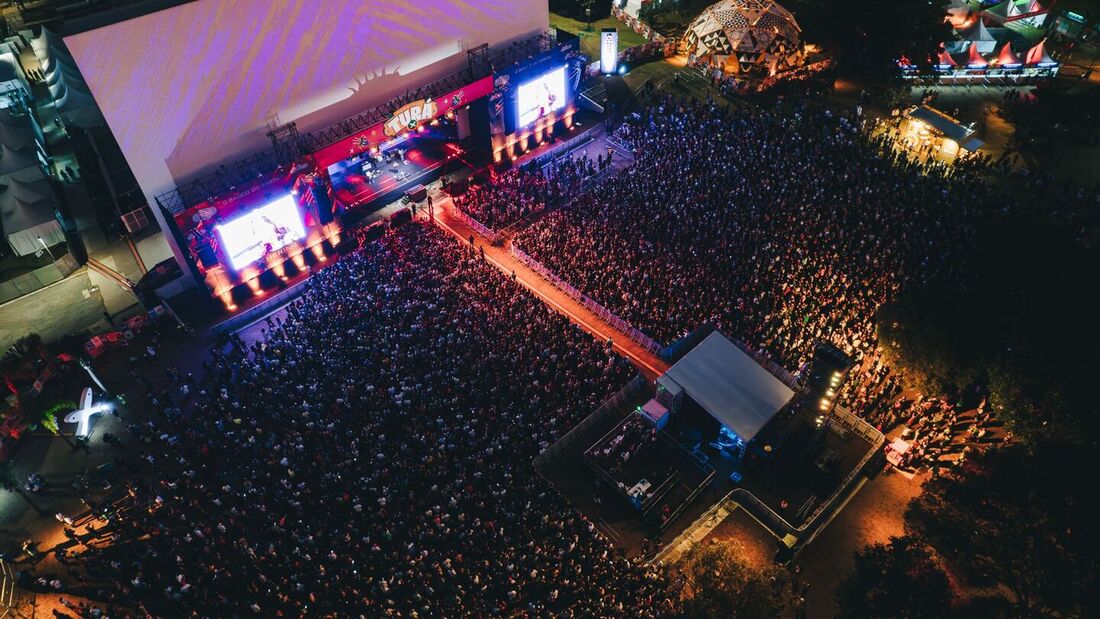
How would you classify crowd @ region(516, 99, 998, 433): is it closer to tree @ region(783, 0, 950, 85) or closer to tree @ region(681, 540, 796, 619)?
tree @ region(783, 0, 950, 85)

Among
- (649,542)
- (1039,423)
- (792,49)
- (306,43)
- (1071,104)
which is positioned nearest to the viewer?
(1039,423)

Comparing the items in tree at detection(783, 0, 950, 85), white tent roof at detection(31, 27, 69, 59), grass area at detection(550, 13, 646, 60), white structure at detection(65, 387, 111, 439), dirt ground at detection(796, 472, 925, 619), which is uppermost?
white tent roof at detection(31, 27, 69, 59)

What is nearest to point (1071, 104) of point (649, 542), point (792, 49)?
A: point (792, 49)

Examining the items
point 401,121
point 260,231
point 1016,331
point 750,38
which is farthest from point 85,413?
point 750,38

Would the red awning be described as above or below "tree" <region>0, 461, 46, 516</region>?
above

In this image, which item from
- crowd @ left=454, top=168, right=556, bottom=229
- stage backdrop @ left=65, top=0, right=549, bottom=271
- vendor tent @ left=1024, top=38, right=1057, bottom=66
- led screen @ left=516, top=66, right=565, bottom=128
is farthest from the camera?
vendor tent @ left=1024, top=38, right=1057, bottom=66

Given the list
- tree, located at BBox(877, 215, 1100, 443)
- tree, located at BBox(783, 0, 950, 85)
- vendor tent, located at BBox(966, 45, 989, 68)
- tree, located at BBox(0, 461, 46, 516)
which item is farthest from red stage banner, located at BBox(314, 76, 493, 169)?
vendor tent, located at BBox(966, 45, 989, 68)

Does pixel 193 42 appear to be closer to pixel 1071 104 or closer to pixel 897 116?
pixel 897 116

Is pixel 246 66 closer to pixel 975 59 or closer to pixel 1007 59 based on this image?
pixel 975 59
